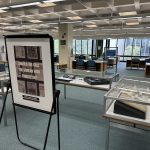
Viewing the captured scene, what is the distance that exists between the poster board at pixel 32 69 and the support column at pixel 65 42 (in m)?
7.30

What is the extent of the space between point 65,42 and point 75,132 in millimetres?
6843

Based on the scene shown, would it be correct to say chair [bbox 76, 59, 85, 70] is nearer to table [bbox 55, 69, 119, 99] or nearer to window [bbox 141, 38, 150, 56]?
table [bbox 55, 69, 119, 99]

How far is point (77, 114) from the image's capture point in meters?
3.58

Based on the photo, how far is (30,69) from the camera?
1641mm

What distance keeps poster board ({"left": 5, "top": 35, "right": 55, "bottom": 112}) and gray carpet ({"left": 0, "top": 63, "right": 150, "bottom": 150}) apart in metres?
1.01

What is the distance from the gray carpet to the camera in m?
2.44

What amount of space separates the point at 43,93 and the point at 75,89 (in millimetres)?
3986

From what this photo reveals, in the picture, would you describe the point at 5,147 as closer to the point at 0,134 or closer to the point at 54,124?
the point at 0,134

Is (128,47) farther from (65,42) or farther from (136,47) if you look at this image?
(65,42)

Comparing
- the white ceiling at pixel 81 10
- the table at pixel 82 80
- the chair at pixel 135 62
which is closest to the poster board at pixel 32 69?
the table at pixel 82 80

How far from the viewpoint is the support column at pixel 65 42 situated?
8.95 meters

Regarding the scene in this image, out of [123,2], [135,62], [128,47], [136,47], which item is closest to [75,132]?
[123,2]

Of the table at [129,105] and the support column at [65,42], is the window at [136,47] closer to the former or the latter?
the support column at [65,42]

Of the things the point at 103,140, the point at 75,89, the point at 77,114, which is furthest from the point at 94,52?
the point at 103,140
